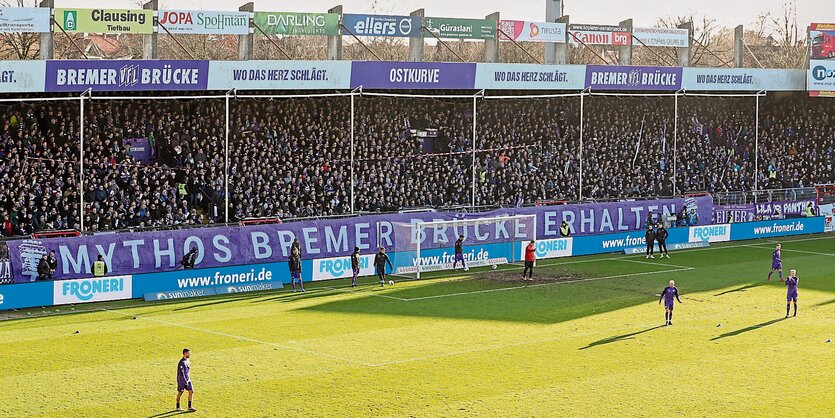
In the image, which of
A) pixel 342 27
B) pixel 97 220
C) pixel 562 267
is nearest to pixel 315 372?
pixel 97 220

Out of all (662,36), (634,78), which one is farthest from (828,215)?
(634,78)

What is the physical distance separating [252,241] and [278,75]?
734 cm

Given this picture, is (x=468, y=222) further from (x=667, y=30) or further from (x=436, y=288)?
(x=667, y=30)

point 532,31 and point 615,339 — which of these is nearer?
point 615,339

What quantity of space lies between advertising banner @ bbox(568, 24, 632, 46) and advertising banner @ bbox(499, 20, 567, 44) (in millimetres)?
699

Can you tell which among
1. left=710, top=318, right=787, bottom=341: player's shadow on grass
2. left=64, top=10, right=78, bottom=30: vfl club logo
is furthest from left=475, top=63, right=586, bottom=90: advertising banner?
left=710, top=318, right=787, bottom=341: player's shadow on grass

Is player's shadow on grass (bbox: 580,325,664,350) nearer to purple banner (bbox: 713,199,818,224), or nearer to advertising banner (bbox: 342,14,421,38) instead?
advertising banner (bbox: 342,14,421,38)

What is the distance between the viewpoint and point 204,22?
4016 centimetres

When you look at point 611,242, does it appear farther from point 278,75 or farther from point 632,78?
point 278,75

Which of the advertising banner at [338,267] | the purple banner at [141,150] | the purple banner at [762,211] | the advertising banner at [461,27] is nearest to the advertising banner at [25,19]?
the purple banner at [141,150]

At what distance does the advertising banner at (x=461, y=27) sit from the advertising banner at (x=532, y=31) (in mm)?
747

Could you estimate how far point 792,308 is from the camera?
32625 mm

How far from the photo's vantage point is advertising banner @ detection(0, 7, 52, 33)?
35969mm

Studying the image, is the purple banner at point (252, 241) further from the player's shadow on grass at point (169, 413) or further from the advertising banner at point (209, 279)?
the player's shadow on grass at point (169, 413)
